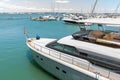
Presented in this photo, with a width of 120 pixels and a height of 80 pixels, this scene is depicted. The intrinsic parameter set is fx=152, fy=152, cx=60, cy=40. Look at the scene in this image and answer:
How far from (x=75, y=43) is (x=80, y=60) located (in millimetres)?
1234

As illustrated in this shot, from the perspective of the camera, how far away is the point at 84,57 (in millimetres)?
8312

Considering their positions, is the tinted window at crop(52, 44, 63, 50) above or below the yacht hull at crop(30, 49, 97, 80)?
above

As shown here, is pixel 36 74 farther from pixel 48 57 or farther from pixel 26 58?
pixel 26 58

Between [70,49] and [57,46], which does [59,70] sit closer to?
[70,49]

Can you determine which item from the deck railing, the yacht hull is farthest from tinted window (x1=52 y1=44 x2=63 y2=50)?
the yacht hull

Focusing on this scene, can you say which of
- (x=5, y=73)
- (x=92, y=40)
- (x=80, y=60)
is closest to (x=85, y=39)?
(x=92, y=40)

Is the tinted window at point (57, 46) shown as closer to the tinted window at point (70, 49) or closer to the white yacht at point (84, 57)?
the white yacht at point (84, 57)

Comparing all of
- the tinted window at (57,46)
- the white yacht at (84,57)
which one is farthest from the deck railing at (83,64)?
the tinted window at (57,46)

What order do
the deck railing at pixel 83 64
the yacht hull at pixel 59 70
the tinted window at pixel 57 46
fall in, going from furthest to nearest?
the tinted window at pixel 57 46 → the yacht hull at pixel 59 70 → the deck railing at pixel 83 64

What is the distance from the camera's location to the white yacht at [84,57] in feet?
23.7

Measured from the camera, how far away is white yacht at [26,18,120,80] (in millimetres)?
7238

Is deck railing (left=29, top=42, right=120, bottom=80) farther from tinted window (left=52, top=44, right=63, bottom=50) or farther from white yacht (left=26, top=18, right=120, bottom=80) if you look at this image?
tinted window (left=52, top=44, right=63, bottom=50)

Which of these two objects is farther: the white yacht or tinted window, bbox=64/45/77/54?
tinted window, bbox=64/45/77/54

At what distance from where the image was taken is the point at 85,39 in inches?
358
